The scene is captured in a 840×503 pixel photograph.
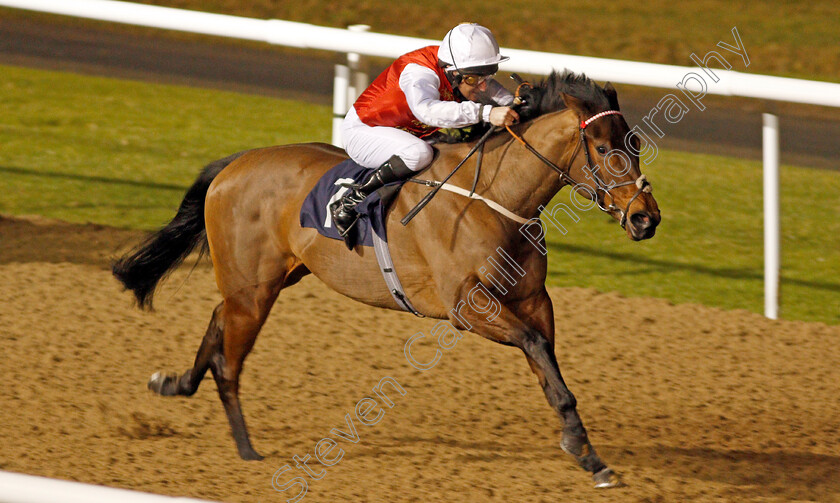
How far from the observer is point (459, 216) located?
14.0 feet

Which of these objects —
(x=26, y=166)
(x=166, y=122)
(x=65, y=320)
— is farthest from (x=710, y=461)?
(x=166, y=122)

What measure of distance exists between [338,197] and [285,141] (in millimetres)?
5549

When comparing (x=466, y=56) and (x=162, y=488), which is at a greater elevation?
(x=466, y=56)

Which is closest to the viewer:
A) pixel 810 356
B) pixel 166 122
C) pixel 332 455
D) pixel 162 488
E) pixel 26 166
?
pixel 162 488

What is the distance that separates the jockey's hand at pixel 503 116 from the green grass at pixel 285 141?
2.87 meters

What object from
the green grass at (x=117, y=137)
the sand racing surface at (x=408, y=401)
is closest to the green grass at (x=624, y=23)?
the green grass at (x=117, y=137)

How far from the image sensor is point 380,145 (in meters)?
4.49

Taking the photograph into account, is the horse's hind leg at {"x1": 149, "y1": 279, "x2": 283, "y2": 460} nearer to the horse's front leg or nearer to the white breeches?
the white breeches

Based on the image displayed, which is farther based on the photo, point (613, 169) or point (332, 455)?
point (332, 455)

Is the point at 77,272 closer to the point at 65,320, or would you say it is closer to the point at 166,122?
the point at 65,320

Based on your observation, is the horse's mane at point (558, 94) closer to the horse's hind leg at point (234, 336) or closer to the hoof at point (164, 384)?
the horse's hind leg at point (234, 336)

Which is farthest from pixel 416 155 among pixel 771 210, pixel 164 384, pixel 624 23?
pixel 624 23

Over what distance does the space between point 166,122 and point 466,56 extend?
692 cm

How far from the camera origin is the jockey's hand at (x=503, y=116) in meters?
4.16
